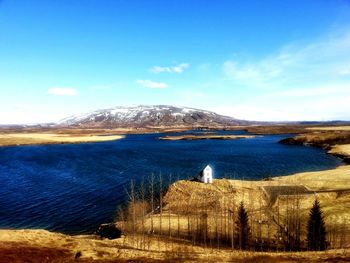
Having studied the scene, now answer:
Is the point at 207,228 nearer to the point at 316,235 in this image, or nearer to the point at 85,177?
the point at 316,235

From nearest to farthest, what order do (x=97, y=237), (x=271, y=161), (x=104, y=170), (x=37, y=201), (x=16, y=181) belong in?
1. (x=97, y=237)
2. (x=37, y=201)
3. (x=16, y=181)
4. (x=104, y=170)
5. (x=271, y=161)

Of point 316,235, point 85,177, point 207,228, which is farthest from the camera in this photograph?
point 85,177

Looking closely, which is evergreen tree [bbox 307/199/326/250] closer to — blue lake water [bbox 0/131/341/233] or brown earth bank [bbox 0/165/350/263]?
brown earth bank [bbox 0/165/350/263]

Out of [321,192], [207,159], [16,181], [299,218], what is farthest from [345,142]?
[16,181]

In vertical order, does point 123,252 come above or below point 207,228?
above

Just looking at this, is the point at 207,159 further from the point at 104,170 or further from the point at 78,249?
the point at 78,249

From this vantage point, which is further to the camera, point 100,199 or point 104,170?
point 104,170

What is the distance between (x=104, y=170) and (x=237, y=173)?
126 ft

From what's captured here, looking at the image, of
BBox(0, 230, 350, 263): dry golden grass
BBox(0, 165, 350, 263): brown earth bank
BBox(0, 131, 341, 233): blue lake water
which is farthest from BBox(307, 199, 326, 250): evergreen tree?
BBox(0, 131, 341, 233): blue lake water

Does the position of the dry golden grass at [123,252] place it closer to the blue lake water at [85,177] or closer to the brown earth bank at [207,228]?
the brown earth bank at [207,228]

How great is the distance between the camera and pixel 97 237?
45344 mm

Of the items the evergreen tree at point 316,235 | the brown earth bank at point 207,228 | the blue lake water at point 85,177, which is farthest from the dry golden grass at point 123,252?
the blue lake water at point 85,177

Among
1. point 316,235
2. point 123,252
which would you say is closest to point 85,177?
point 123,252

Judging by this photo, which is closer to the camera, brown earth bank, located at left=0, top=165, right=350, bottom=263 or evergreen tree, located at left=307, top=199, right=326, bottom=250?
brown earth bank, located at left=0, top=165, right=350, bottom=263
